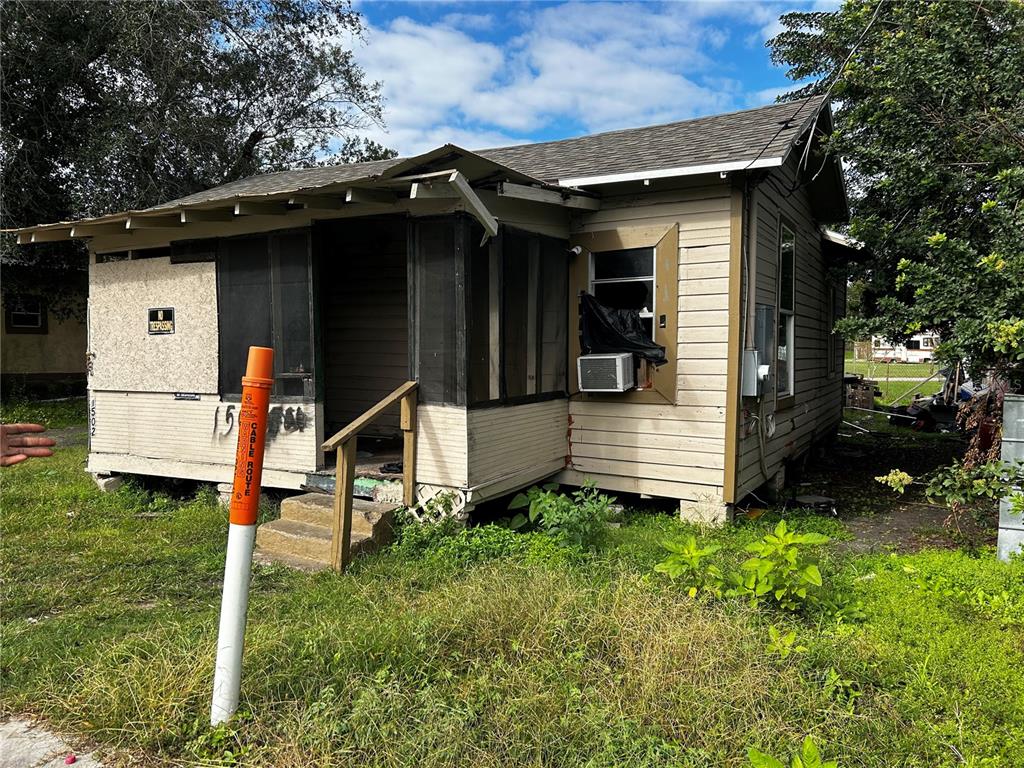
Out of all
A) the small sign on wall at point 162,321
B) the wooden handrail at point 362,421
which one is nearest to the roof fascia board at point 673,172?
the wooden handrail at point 362,421

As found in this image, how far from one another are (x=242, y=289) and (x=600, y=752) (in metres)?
5.35

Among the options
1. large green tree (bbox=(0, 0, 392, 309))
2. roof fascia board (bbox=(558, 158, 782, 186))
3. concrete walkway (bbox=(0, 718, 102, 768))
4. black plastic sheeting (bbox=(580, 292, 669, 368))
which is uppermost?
large green tree (bbox=(0, 0, 392, 309))

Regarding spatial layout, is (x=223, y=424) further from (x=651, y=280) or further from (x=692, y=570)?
(x=692, y=570)

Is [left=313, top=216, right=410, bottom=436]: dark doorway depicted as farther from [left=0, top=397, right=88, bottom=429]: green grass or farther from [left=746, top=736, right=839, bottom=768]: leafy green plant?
A: [left=0, top=397, right=88, bottom=429]: green grass

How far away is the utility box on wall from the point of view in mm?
4965

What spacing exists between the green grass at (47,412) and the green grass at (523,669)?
436 inches

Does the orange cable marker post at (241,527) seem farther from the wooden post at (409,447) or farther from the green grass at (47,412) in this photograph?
the green grass at (47,412)

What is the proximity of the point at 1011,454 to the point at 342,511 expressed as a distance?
16.9 feet

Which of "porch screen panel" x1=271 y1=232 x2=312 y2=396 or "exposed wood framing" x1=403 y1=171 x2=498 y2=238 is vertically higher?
"exposed wood framing" x1=403 y1=171 x2=498 y2=238

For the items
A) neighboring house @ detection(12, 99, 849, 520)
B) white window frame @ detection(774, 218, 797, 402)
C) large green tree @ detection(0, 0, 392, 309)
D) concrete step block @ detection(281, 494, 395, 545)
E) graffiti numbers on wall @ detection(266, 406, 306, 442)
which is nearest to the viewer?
concrete step block @ detection(281, 494, 395, 545)

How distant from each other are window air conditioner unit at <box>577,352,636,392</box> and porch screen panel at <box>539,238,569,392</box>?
285 millimetres

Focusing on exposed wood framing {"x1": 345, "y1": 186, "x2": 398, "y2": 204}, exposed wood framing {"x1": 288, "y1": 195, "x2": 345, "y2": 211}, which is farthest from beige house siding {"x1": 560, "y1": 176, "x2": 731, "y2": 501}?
exposed wood framing {"x1": 288, "y1": 195, "x2": 345, "y2": 211}

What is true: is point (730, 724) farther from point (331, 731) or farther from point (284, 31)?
point (284, 31)

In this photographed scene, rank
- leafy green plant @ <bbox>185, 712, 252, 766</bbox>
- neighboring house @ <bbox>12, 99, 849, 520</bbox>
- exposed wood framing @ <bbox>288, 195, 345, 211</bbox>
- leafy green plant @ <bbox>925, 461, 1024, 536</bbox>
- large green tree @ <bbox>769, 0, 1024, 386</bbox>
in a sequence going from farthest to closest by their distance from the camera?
1. large green tree @ <bbox>769, 0, 1024, 386</bbox>
2. neighboring house @ <bbox>12, 99, 849, 520</bbox>
3. exposed wood framing @ <bbox>288, 195, 345, 211</bbox>
4. leafy green plant @ <bbox>925, 461, 1024, 536</bbox>
5. leafy green plant @ <bbox>185, 712, 252, 766</bbox>
